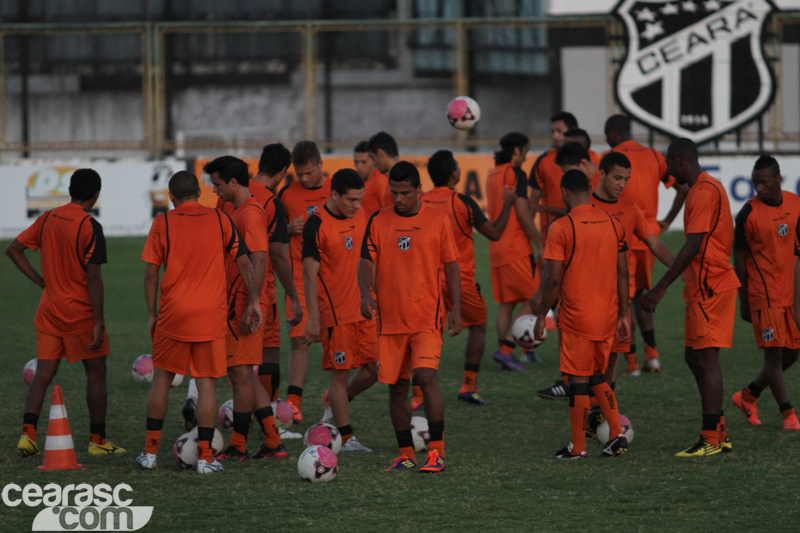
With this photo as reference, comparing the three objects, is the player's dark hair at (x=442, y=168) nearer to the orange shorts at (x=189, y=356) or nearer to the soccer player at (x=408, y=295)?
the soccer player at (x=408, y=295)

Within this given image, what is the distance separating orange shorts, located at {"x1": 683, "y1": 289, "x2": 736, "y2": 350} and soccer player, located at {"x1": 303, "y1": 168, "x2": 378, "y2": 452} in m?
2.22

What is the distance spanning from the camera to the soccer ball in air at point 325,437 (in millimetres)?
7195

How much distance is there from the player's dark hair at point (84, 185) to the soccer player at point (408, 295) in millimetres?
2008

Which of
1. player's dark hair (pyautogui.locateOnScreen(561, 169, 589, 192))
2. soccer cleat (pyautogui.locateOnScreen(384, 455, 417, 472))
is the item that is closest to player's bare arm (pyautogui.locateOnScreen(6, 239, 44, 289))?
soccer cleat (pyautogui.locateOnScreen(384, 455, 417, 472))

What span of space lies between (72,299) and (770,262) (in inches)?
194

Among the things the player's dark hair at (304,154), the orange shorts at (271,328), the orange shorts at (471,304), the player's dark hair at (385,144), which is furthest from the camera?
the player's dark hair at (385,144)

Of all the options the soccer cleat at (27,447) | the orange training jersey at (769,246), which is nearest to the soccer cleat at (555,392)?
the orange training jersey at (769,246)

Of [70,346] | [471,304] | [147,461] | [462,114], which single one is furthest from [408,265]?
[462,114]

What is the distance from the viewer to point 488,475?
681cm

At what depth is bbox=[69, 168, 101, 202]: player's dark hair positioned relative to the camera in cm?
748

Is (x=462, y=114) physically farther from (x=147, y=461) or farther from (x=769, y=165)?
(x=147, y=461)

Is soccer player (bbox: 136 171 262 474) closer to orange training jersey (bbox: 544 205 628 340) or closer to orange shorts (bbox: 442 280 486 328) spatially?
orange training jersey (bbox: 544 205 628 340)

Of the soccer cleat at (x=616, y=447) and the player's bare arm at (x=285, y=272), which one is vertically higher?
the player's bare arm at (x=285, y=272)

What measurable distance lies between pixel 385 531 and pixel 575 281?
2.41m
